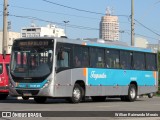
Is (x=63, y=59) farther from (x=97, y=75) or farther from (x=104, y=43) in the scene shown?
(x=104, y=43)

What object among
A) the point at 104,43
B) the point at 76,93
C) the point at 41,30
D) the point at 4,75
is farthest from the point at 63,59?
the point at 41,30

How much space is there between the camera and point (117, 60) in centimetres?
2778

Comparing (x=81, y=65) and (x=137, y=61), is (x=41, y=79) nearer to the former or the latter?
(x=81, y=65)

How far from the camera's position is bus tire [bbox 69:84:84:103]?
2405cm

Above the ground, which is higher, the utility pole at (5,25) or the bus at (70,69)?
the utility pole at (5,25)

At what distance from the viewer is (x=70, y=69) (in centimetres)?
2378

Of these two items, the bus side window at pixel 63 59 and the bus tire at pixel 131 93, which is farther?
the bus tire at pixel 131 93

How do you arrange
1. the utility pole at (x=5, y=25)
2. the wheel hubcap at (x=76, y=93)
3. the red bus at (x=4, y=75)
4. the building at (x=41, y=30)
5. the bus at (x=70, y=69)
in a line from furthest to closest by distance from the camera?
1. the building at (x=41, y=30)
2. the utility pole at (x=5, y=25)
3. the red bus at (x=4, y=75)
4. the wheel hubcap at (x=76, y=93)
5. the bus at (x=70, y=69)

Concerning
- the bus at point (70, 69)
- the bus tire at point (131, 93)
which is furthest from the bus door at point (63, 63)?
the bus tire at point (131, 93)

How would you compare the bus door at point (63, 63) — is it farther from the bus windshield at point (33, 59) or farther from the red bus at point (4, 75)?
the red bus at point (4, 75)

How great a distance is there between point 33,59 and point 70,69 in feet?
6.02

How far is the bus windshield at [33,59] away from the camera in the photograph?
75.2 feet

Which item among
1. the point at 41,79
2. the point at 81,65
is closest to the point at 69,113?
the point at 41,79

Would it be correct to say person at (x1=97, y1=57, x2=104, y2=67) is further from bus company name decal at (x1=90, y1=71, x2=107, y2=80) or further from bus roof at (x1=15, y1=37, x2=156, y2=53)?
bus roof at (x1=15, y1=37, x2=156, y2=53)
